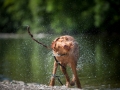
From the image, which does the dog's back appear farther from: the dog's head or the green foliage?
the green foliage

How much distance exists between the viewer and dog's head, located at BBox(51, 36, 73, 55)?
1243cm

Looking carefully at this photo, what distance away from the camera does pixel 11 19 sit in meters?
59.7

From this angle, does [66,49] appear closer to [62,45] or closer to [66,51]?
[66,51]

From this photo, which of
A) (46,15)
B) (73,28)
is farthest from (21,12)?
(73,28)

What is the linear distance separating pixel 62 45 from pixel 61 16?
35501 millimetres

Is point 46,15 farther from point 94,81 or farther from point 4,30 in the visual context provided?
point 94,81

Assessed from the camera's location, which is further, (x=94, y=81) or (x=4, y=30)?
(x=4, y=30)

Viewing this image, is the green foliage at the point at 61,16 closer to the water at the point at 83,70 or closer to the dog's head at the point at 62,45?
the water at the point at 83,70

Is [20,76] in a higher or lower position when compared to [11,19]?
lower

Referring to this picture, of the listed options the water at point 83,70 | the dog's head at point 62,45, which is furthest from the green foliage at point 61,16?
the dog's head at point 62,45

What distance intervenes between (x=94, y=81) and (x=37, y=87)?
341 cm

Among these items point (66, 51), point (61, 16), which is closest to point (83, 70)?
point (66, 51)

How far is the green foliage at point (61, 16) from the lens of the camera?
139ft

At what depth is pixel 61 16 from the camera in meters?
47.8
